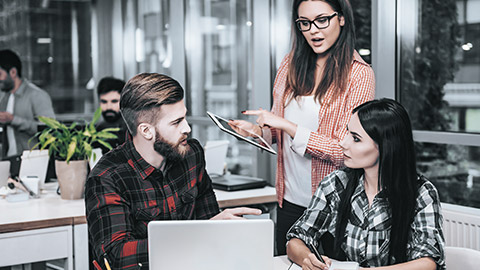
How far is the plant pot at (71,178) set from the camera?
116 inches

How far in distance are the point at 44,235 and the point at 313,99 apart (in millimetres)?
1359

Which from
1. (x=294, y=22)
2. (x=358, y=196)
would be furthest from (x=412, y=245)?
(x=294, y=22)

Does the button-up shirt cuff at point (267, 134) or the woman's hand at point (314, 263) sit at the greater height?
the button-up shirt cuff at point (267, 134)

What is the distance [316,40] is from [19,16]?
15.2ft

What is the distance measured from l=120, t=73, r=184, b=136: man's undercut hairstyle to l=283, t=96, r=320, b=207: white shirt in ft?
1.96

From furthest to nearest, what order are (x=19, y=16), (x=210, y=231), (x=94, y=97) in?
1. (x=94, y=97)
2. (x=19, y=16)
3. (x=210, y=231)

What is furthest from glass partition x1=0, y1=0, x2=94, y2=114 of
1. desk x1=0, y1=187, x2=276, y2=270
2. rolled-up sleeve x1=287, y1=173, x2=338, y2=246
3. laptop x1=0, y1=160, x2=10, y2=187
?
rolled-up sleeve x1=287, y1=173, x2=338, y2=246

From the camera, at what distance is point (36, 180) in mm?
3037

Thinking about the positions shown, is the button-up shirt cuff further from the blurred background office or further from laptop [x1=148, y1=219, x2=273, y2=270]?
laptop [x1=148, y1=219, x2=273, y2=270]

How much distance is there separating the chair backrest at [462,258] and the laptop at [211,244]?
0.81 m

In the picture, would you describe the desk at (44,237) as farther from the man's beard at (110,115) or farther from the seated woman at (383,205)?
the man's beard at (110,115)

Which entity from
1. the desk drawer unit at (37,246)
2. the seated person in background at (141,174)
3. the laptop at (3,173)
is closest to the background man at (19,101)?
the laptop at (3,173)

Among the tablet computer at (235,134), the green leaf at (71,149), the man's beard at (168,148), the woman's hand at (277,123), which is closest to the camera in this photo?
the man's beard at (168,148)

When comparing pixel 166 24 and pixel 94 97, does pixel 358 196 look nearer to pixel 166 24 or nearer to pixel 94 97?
pixel 166 24
